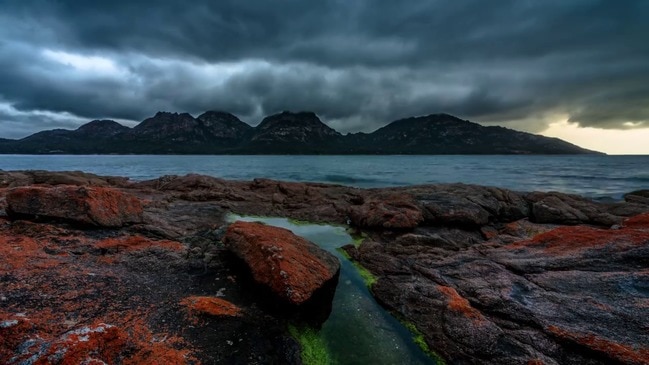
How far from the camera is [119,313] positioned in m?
7.05

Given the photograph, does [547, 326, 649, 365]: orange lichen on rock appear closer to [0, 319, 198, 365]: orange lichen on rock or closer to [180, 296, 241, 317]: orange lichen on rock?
[180, 296, 241, 317]: orange lichen on rock

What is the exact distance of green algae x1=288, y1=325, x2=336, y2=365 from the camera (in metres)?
7.38

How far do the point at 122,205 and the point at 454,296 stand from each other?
13913 millimetres

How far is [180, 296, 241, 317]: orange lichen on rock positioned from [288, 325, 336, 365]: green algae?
1.62 meters

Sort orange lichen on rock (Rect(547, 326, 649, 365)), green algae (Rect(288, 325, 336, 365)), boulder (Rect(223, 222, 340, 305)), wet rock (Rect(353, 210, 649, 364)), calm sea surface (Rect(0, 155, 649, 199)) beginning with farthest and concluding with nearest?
calm sea surface (Rect(0, 155, 649, 199)) → boulder (Rect(223, 222, 340, 305)) → green algae (Rect(288, 325, 336, 365)) → wet rock (Rect(353, 210, 649, 364)) → orange lichen on rock (Rect(547, 326, 649, 365))

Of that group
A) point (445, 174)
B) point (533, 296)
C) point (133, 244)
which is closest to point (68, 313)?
point (133, 244)

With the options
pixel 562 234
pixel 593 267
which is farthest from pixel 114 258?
pixel 562 234

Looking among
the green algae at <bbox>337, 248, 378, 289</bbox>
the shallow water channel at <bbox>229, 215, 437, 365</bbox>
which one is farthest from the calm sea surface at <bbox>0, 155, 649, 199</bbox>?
the shallow water channel at <bbox>229, 215, 437, 365</bbox>

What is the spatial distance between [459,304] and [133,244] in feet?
37.5

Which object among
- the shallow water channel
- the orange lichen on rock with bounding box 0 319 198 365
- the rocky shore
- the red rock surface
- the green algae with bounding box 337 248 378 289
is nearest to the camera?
the orange lichen on rock with bounding box 0 319 198 365

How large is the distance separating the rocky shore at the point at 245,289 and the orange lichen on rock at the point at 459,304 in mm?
55

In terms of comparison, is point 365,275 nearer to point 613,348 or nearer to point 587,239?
point 613,348

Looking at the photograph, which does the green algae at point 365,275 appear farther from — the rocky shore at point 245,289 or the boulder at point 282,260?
the boulder at point 282,260

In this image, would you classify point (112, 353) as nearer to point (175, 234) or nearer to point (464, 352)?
point (464, 352)
